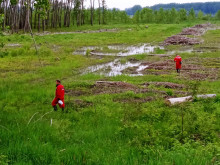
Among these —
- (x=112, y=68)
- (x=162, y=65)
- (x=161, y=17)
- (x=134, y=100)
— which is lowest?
(x=134, y=100)

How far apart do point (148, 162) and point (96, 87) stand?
1117 centimetres

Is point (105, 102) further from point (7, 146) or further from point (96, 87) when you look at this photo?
point (7, 146)

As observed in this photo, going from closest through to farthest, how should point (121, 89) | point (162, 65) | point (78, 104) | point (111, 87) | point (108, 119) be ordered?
point (108, 119)
point (78, 104)
point (121, 89)
point (111, 87)
point (162, 65)

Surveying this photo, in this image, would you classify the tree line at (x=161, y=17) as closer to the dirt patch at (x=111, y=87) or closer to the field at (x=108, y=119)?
the field at (x=108, y=119)

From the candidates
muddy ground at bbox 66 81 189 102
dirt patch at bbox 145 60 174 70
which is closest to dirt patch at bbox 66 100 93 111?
muddy ground at bbox 66 81 189 102

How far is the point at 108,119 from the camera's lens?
33.2 ft

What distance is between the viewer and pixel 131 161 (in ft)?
18.5

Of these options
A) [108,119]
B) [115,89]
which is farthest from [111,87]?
[108,119]

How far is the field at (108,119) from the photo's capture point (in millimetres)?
6227

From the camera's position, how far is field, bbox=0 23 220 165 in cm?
623

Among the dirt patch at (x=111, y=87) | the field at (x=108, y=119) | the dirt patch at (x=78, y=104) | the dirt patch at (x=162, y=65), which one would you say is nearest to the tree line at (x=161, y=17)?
the dirt patch at (x=162, y=65)

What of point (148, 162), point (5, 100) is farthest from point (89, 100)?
point (148, 162)

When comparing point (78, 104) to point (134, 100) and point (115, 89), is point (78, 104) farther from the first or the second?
point (115, 89)

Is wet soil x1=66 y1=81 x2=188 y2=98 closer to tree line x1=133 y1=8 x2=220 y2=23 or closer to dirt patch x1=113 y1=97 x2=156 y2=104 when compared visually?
dirt patch x1=113 y1=97 x2=156 y2=104
